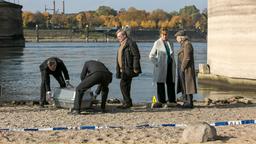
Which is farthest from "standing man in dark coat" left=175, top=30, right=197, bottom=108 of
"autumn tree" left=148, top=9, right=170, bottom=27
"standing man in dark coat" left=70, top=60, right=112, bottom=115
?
"autumn tree" left=148, top=9, right=170, bottom=27

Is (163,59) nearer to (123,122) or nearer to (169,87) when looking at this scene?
(169,87)

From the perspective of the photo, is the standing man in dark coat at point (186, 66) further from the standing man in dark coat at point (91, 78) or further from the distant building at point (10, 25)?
the distant building at point (10, 25)

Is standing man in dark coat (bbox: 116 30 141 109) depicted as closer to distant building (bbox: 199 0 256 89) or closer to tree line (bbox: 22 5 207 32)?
distant building (bbox: 199 0 256 89)

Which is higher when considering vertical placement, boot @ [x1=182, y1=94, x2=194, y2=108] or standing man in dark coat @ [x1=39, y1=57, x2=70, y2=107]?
standing man in dark coat @ [x1=39, y1=57, x2=70, y2=107]

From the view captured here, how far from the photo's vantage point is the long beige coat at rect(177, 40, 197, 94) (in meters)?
11.9

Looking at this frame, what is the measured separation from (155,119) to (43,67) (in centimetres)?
286

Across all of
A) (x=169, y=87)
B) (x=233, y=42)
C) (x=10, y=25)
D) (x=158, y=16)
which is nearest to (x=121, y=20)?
(x=158, y=16)

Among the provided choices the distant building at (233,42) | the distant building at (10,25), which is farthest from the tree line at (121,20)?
the distant building at (233,42)

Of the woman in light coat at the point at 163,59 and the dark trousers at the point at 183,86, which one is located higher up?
the woman in light coat at the point at 163,59

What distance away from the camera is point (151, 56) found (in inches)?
483

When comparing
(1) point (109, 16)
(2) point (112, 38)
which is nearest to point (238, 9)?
(2) point (112, 38)

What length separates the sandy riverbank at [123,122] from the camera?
8.46 meters

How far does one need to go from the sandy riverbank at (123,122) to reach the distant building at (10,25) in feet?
298

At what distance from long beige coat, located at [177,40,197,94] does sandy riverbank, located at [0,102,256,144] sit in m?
0.51
